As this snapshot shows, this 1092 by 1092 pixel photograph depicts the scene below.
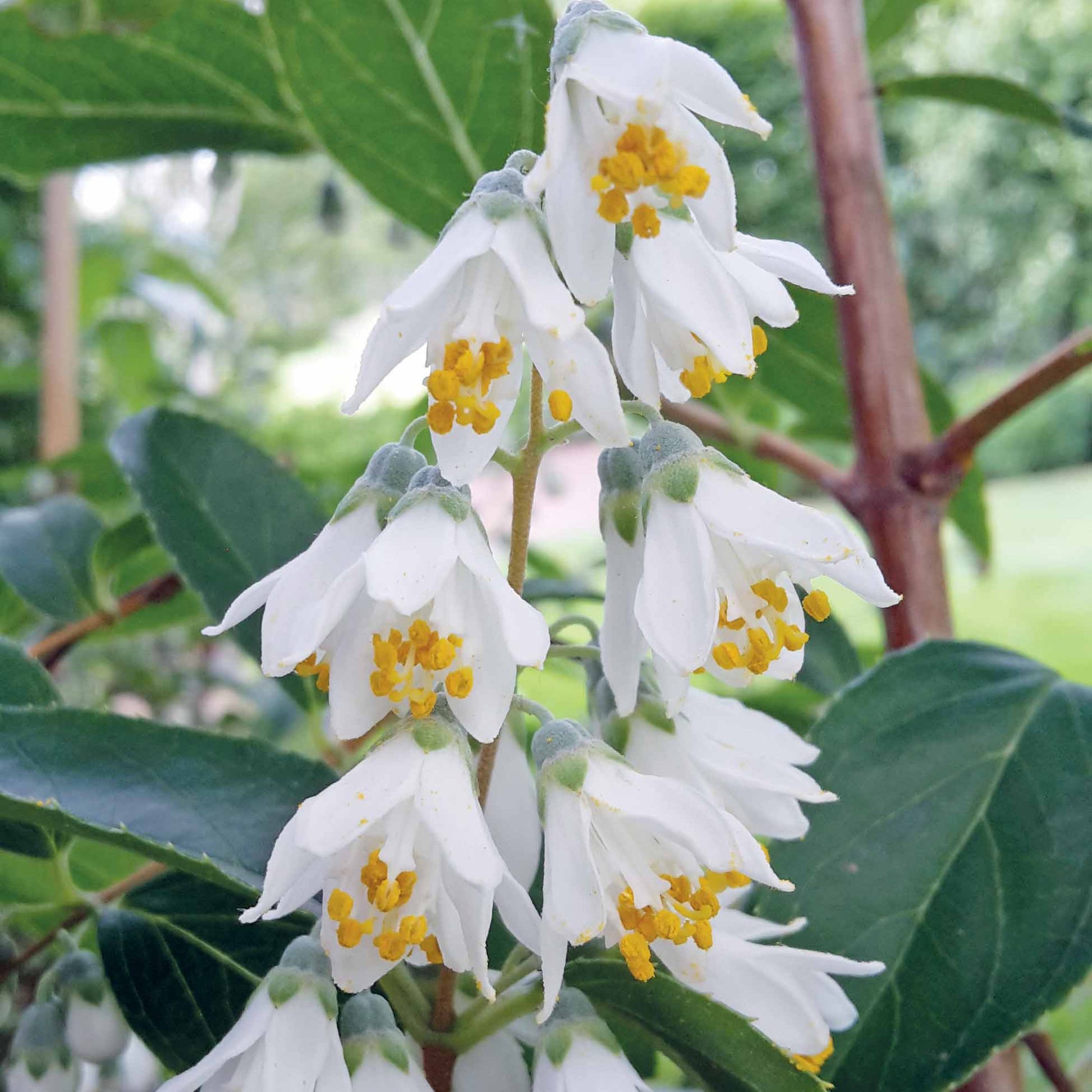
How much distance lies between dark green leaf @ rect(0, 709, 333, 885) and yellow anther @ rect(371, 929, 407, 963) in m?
0.08

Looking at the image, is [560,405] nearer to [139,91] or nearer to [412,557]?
[412,557]

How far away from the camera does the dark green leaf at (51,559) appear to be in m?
0.98

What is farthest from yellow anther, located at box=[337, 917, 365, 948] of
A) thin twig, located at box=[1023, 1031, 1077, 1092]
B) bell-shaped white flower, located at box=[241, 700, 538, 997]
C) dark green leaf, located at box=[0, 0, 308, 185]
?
dark green leaf, located at box=[0, 0, 308, 185]

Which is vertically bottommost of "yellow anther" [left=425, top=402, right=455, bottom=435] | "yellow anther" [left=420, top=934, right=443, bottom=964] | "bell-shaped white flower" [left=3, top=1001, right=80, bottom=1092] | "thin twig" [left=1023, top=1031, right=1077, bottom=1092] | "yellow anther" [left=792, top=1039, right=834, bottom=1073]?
"thin twig" [left=1023, top=1031, right=1077, bottom=1092]

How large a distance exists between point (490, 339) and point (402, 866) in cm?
24

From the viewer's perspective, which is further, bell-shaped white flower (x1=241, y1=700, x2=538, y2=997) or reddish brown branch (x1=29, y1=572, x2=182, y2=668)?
reddish brown branch (x1=29, y1=572, x2=182, y2=668)

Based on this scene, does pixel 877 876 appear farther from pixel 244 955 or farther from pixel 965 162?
pixel 965 162

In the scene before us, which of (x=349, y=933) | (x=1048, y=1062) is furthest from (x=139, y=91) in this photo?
(x=1048, y=1062)

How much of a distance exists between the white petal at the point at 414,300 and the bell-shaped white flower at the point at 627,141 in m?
0.03

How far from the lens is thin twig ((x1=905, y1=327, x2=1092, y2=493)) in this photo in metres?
0.80

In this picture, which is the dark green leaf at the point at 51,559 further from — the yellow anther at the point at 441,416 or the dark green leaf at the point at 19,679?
the yellow anther at the point at 441,416

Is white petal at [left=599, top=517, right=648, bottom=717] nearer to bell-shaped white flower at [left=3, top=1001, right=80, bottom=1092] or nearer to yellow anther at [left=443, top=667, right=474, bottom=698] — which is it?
yellow anther at [left=443, top=667, right=474, bottom=698]

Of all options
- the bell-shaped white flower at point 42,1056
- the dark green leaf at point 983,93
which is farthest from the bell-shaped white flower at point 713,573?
the dark green leaf at point 983,93

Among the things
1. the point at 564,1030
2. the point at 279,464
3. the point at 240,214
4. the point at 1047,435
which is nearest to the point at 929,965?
the point at 564,1030
